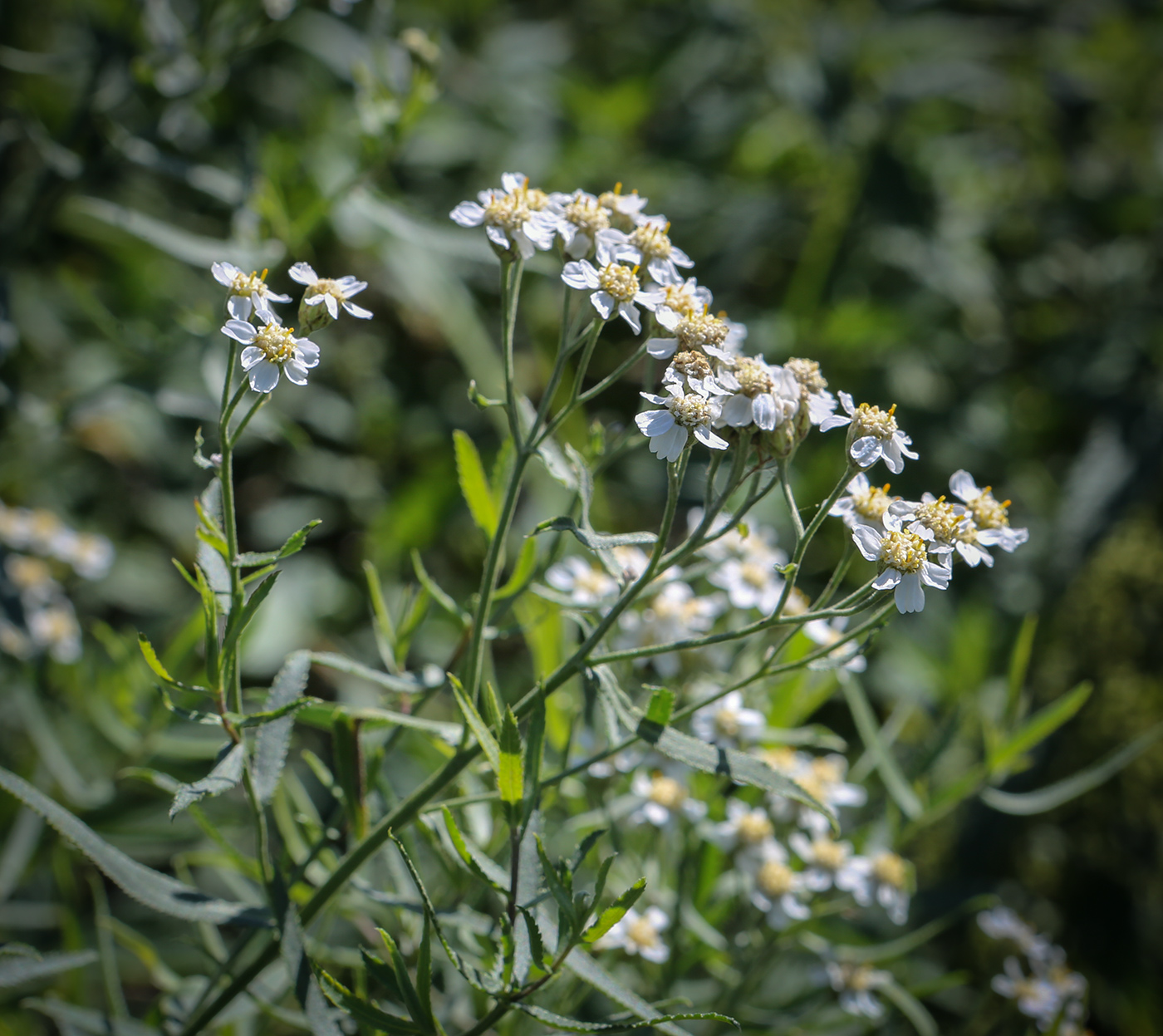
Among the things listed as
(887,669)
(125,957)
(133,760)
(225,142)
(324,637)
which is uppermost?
(225,142)

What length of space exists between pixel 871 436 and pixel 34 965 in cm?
74

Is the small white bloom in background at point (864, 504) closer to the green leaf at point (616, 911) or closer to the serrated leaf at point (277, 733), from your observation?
the green leaf at point (616, 911)

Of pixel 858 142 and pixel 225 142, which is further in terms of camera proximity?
pixel 858 142

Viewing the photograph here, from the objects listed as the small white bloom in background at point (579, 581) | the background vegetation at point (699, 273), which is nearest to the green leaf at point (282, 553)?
the small white bloom in background at point (579, 581)

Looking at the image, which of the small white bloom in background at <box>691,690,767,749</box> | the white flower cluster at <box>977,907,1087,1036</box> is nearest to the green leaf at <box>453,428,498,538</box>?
the small white bloom in background at <box>691,690,767,749</box>

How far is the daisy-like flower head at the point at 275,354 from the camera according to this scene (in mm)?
645

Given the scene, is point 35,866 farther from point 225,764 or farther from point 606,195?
point 606,195

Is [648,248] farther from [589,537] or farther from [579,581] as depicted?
[579,581]

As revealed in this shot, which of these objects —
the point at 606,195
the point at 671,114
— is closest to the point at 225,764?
the point at 606,195

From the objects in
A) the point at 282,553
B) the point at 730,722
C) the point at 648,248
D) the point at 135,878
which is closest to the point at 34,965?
the point at 135,878

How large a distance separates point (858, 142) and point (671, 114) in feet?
1.50

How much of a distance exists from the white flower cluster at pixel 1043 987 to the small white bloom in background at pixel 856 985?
5.3 inches

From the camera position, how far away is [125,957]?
55.9 inches

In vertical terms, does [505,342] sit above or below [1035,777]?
below
